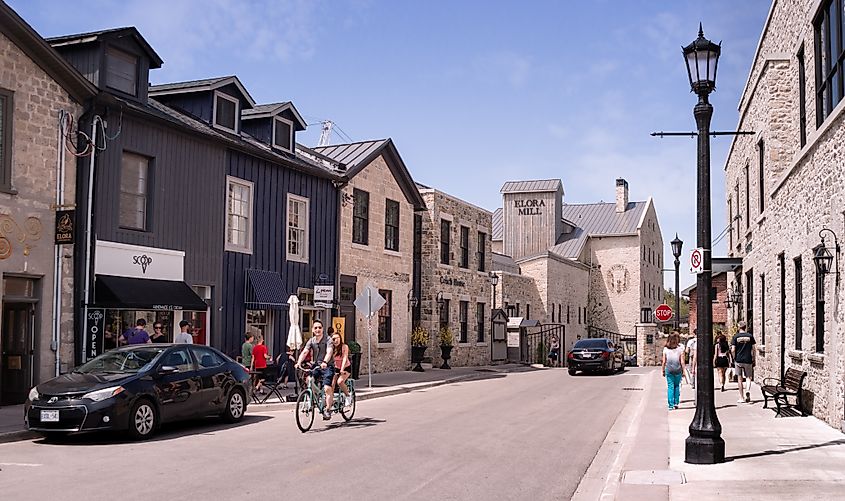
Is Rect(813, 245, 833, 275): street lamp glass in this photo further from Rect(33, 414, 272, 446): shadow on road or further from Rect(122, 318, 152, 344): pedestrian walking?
Rect(122, 318, 152, 344): pedestrian walking

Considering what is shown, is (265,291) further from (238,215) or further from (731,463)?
(731,463)

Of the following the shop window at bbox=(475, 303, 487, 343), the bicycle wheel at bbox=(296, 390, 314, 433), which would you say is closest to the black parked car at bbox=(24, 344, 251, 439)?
the bicycle wheel at bbox=(296, 390, 314, 433)

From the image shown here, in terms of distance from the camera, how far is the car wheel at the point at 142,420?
41.8 feet

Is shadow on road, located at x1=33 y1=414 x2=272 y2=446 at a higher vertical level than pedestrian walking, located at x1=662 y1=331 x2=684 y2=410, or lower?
lower

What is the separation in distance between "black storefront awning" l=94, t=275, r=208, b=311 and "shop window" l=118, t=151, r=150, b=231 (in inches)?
50.2

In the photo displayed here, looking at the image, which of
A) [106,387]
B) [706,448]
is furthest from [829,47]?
[106,387]

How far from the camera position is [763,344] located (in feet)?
72.6

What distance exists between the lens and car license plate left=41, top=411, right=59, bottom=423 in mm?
12297

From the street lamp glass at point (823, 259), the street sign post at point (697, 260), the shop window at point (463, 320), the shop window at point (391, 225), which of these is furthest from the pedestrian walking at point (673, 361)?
the shop window at point (463, 320)

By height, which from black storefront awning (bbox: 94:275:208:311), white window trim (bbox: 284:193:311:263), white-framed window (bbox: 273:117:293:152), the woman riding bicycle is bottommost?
the woman riding bicycle

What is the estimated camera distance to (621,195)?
66562 millimetres

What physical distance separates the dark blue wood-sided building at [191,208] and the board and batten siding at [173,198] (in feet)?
0.10

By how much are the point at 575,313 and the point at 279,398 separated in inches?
1570

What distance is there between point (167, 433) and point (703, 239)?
8774 mm
